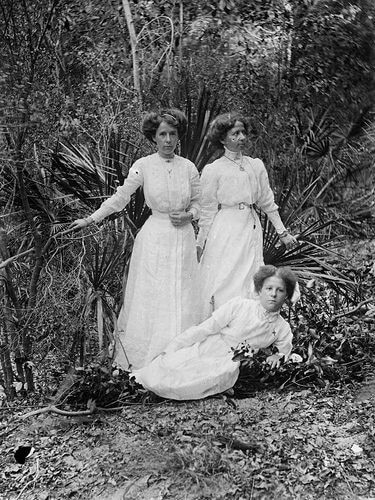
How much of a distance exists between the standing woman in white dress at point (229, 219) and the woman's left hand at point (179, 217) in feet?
0.72

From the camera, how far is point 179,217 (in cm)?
477

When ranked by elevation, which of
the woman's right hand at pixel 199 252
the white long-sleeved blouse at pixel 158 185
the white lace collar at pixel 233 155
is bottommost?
the woman's right hand at pixel 199 252

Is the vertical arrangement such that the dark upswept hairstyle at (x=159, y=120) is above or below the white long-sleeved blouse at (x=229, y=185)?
above

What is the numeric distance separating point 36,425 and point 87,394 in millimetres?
378

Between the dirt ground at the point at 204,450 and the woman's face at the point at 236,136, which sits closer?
the dirt ground at the point at 204,450

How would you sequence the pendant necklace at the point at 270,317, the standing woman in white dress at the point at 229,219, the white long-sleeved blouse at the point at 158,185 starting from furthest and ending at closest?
the standing woman in white dress at the point at 229,219
the white long-sleeved blouse at the point at 158,185
the pendant necklace at the point at 270,317

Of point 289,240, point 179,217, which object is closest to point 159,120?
point 179,217

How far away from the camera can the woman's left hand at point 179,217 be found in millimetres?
4770

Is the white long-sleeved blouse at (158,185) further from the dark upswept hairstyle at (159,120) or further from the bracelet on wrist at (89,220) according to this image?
the dark upswept hairstyle at (159,120)

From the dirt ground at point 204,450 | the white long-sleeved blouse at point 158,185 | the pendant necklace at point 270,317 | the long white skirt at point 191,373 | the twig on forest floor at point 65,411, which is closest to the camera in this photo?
the dirt ground at point 204,450

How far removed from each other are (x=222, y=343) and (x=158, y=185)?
117 cm

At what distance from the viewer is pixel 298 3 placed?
28.8ft

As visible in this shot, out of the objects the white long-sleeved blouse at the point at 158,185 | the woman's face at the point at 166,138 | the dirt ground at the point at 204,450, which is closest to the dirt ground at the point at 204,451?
the dirt ground at the point at 204,450

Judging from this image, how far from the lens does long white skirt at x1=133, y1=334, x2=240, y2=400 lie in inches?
175
